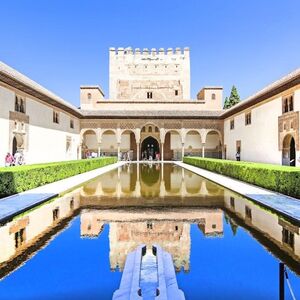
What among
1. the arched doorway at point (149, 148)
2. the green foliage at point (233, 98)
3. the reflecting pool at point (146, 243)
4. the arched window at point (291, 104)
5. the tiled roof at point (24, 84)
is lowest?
the reflecting pool at point (146, 243)

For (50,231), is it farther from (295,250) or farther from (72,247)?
(295,250)

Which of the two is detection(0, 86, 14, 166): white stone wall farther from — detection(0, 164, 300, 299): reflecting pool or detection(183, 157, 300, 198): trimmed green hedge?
detection(183, 157, 300, 198): trimmed green hedge

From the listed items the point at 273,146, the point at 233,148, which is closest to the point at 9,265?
the point at 273,146

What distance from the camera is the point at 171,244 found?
202 inches

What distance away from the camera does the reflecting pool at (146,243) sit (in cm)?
369

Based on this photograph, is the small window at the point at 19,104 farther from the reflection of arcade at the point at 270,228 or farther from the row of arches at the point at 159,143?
the row of arches at the point at 159,143

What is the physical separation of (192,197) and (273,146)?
11.0 m

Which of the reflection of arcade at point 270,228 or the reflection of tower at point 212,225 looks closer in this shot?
the reflection of arcade at point 270,228

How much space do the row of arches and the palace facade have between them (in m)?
0.11

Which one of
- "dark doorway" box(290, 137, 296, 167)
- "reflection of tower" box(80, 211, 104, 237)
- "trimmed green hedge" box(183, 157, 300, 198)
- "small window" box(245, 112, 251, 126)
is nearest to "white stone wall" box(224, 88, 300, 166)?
"small window" box(245, 112, 251, 126)

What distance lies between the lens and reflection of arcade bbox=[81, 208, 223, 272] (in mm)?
4836

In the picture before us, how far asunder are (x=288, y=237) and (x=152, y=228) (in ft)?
7.81

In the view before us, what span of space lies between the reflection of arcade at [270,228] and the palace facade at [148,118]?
29.7 feet

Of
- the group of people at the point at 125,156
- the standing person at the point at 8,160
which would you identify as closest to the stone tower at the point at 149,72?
the group of people at the point at 125,156
